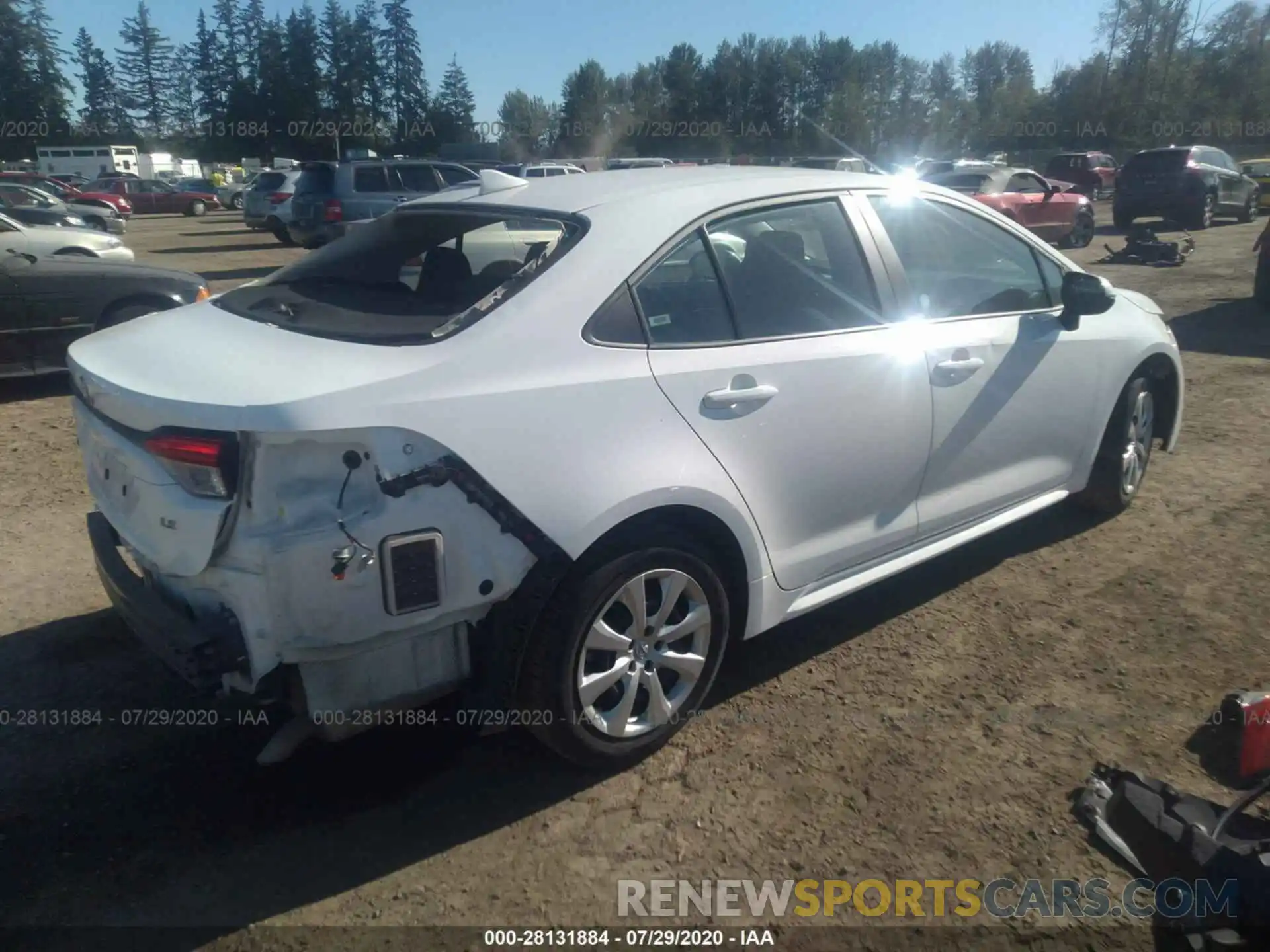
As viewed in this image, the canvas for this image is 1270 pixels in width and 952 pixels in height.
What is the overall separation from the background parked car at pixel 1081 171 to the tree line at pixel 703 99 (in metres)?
5.16

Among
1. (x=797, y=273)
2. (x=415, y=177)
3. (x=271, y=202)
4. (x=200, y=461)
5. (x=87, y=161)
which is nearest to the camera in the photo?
(x=200, y=461)

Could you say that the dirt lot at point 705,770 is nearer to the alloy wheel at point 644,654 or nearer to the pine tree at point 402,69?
the alloy wheel at point 644,654

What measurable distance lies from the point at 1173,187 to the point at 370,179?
52.8ft

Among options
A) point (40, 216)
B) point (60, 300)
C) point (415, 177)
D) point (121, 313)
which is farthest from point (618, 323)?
point (40, 216)

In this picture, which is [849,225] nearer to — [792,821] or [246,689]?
[792,821]

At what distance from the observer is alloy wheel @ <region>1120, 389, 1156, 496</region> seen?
15.7ft

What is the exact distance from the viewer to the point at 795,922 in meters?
2.50

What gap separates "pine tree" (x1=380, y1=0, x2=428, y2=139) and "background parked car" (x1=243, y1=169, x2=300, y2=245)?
48.9 m

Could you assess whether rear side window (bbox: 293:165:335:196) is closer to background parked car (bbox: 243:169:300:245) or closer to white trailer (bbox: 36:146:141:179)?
background parked car (bbox: 243:169:300:245)

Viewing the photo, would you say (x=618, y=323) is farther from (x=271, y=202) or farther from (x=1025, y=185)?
(x=271, y=202)

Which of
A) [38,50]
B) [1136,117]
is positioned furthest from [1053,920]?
[38,50]

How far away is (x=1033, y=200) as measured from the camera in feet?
56.1

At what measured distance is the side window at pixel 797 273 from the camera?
10.7 ft

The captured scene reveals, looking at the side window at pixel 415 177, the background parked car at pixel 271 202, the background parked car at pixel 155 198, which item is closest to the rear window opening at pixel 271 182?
the background parked car at pixel 271 202
